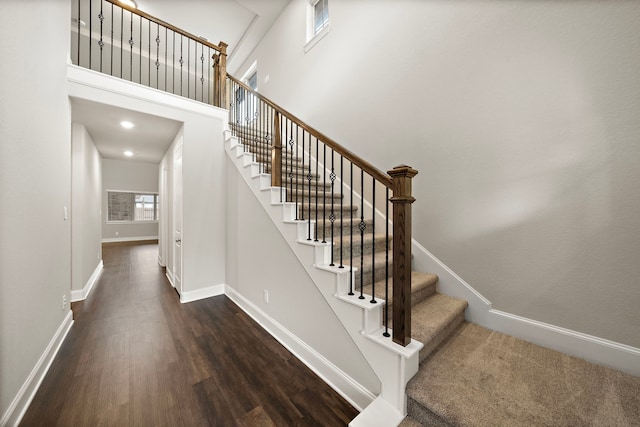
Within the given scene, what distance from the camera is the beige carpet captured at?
1.17 metres

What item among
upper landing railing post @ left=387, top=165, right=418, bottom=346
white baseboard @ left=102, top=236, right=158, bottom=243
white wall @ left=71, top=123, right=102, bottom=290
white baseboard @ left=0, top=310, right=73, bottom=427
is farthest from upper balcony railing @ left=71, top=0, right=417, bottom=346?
white baseboard @ left=102, top=236, right=158, bottom=243

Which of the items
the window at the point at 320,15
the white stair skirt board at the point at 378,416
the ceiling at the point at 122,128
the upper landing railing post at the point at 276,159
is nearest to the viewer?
the white stair skirt board at the point at 378,416

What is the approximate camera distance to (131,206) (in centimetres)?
888

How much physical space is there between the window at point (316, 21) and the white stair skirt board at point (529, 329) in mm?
3625

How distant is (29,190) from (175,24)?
5250 mm

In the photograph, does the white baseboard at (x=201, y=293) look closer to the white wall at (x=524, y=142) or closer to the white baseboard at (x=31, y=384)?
the white baseboard at (x=31, y=384)

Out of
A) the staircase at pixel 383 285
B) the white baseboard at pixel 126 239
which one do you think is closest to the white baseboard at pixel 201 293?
the staircase at pixel 383 285

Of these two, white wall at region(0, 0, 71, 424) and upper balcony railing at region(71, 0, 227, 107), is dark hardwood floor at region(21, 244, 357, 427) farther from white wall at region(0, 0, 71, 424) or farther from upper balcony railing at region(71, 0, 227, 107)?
upper balcony railing at region(71, 0, 227, 107)

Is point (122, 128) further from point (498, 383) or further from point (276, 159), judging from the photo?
point (498, 383)

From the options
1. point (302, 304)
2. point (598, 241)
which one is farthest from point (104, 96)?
point (598, 241)

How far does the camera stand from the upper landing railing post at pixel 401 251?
1382 millimetres

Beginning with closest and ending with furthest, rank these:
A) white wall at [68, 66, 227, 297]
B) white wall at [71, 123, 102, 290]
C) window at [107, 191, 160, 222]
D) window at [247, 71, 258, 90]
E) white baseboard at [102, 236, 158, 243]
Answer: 1. white wall at [68, 66, 227, 297]
2. white wall at [71, 123, 102, 290]
3. window at [247, 71, 258, 90]
4. white baseboard at [102, 236, 158, 243]
5. window at [107, 191, 160, 222]

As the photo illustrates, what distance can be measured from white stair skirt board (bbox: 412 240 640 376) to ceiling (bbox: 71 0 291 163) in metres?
3.85

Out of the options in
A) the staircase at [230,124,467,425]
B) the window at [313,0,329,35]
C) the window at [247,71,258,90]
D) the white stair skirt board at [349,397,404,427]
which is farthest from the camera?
the window at [247,71,258,90]
